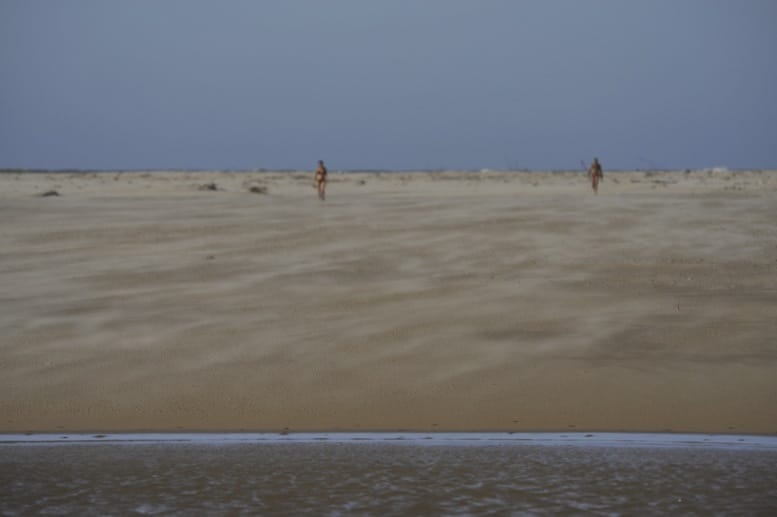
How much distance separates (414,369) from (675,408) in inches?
75.6

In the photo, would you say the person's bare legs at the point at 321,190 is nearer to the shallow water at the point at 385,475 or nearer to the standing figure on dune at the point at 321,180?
the standing figure on dune at the point at 321,180

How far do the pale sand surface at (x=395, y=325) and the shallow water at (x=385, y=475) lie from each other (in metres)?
0.46

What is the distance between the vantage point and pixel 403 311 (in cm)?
948

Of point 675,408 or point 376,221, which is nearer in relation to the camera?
point 675,408

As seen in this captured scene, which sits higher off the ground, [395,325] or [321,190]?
[321,190]

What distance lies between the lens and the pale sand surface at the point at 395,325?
Result: 6.77m

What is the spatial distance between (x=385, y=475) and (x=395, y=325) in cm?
373

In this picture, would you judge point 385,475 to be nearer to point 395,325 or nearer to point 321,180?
point 395,325

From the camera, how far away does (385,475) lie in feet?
17.2

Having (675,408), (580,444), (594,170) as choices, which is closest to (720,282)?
(675,408)

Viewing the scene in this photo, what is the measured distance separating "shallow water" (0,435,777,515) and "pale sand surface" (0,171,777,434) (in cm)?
46

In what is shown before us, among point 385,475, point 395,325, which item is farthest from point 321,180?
point 385,475

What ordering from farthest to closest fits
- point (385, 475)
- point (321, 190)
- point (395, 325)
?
point (321, 190) → point (395, 325) → point (385, 475)

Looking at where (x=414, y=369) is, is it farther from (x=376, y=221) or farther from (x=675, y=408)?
(x=376, y=221)
